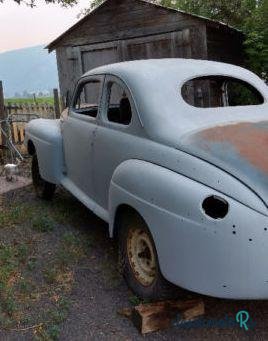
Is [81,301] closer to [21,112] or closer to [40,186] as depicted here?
[40,186]

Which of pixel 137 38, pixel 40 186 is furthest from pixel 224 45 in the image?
pixel 40 186

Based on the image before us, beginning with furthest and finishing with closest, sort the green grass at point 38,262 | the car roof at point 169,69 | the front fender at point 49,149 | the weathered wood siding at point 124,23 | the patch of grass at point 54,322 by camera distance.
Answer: the weathered wood siding at point 124,23
the front fender at point 49,149
the car roof at point 169,69
the green grass at point 38,262
the patch of grass at point 54,322

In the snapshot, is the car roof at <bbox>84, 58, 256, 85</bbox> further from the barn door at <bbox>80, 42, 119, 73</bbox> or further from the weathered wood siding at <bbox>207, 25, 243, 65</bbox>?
the barn door at <bbox>80, 42, 119, 73</bbox>

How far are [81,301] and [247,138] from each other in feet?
6.14

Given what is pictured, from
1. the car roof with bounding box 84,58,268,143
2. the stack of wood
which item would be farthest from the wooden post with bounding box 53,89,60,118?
the stack of wood

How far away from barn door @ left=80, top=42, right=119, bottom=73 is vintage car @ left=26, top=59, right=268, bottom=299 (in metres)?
9.52

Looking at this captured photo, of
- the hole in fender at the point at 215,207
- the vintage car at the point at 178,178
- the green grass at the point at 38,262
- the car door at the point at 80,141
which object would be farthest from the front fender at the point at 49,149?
the hole in fender at the point at 215,207

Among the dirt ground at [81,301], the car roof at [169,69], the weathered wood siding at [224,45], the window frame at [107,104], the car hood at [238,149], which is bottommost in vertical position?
the dirt ground at [81,301]

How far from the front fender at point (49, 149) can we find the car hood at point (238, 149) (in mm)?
2746

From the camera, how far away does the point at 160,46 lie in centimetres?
1330

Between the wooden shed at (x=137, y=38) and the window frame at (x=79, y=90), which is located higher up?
the wooden shed at (x=137, y=38)

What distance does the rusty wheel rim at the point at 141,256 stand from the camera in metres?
3.65

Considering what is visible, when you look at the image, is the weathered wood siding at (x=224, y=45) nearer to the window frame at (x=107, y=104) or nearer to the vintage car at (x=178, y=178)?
the vintage car at (x=178, y=178)

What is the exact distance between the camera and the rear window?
15.6 feet
